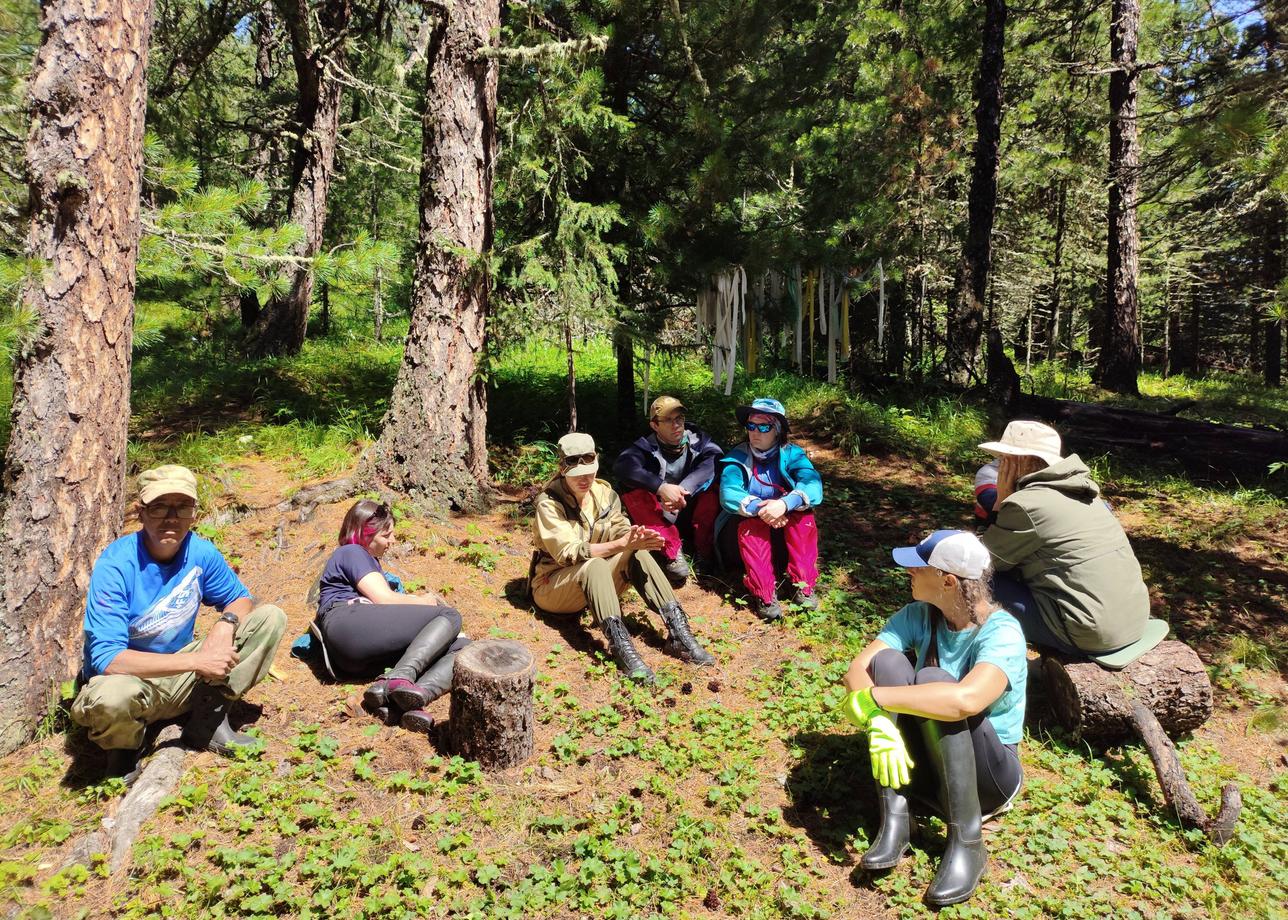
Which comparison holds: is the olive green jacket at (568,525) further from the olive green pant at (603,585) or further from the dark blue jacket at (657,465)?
the dark blue jacket at (657,465)

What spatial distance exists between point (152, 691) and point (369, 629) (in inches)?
39.3

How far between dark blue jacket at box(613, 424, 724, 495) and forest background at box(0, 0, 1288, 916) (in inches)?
49.3

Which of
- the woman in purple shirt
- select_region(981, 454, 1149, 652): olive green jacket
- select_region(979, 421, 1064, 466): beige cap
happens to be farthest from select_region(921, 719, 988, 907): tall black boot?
the woman in purple shirt

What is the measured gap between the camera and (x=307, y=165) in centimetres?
1045

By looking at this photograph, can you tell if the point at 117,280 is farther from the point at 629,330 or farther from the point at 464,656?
the point at 629,330

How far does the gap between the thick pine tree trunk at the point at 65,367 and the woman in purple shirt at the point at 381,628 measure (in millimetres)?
1177

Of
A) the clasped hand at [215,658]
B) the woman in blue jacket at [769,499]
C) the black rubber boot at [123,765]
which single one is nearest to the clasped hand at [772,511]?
the woman in blue jacket at [769,499]

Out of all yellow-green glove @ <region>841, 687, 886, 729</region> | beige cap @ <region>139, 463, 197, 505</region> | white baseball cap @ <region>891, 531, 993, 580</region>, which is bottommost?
yellow-green glove @ <region>841, 687, 886, 729</region>

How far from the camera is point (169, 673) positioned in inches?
131

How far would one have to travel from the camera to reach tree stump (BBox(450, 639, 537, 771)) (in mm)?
3568

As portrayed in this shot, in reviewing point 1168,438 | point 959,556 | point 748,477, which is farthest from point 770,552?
point 1168,438

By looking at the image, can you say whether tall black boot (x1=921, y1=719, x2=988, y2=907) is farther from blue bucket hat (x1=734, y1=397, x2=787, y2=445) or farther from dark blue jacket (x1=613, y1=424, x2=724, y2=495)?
dark blue jacket (x1=613, y1=424, x2=724, y2=495)

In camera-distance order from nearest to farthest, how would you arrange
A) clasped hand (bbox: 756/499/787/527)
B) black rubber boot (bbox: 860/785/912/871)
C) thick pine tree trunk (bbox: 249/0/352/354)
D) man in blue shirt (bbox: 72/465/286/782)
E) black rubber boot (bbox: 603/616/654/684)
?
black rubber boot (bbox: 860/785/912/871) → man in blue shirt (bbox: 72/465/286/782) → black rubber boot (bbox: 603/616/654/684) → clasped hand (bbox: 756/499/787/527) → thick pine tree trunk (bbox: 249/0/352/354)

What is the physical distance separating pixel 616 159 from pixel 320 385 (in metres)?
4.32
